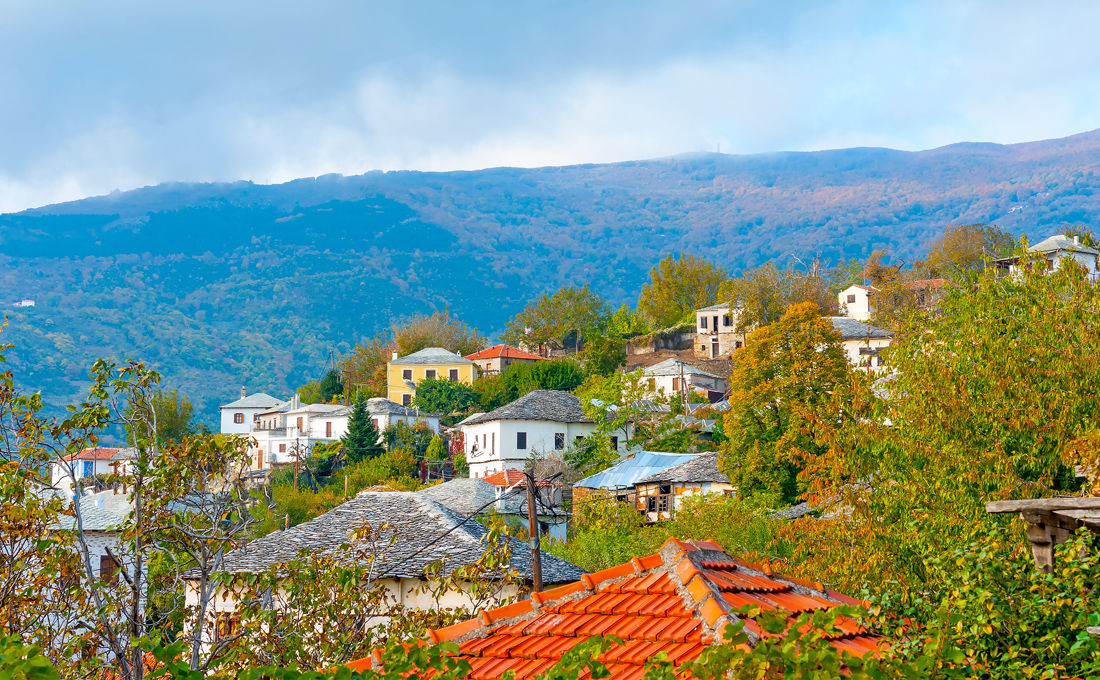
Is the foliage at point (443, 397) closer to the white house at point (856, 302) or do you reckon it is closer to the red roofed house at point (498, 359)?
the red roofed house at point (498, 359)

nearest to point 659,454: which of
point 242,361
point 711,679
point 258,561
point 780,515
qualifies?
point 780,515

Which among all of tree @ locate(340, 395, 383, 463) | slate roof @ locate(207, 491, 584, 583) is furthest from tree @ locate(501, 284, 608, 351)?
slate roof @ locate(207, 491, 584, 583)

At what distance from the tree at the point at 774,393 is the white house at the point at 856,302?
41.1 m

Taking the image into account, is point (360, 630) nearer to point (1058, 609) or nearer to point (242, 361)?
point (1058, 609)

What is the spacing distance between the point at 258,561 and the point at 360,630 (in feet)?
38.8

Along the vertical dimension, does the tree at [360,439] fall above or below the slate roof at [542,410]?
below

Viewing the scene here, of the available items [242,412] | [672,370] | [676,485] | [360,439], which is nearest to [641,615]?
[676,485]

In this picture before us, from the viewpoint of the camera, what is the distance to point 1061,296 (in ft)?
63.3

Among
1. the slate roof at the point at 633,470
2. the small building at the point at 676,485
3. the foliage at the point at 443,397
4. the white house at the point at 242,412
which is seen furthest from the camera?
the white house at the point at 242,412

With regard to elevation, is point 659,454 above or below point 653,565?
below

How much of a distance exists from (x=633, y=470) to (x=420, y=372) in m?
38.9

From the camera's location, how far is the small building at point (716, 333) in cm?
8056

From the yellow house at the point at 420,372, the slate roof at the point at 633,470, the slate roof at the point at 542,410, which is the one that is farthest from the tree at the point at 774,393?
the yellow house at the point at 420,372

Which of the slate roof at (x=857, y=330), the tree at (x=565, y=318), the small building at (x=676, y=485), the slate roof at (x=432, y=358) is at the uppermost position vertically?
the tree at (x=565, y=318)
